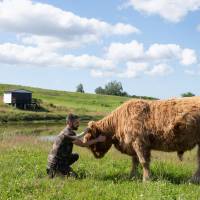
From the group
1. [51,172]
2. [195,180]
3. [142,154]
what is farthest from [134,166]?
[51,172]

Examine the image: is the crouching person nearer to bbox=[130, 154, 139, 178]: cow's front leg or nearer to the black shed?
bbox=[130, 154, 139, 178]: cow's front leg

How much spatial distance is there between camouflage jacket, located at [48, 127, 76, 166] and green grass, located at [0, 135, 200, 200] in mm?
525

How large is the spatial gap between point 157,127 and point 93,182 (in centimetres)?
216

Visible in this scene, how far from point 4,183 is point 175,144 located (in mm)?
4236

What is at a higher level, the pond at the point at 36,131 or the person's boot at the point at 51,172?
the person's boot at the point at 51,172

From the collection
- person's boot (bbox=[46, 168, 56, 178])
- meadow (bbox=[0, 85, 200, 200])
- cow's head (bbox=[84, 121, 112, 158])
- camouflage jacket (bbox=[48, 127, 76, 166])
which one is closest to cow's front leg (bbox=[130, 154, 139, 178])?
meadow (bbox=[0, 85, 200, 200])

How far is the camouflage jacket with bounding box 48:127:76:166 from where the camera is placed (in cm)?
1217

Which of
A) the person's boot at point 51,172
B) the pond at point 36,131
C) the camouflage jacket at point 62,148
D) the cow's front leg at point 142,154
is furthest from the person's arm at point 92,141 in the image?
the pond at point 36,131

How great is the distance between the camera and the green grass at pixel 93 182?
9.44 metres

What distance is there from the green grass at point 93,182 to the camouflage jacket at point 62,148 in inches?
20.7

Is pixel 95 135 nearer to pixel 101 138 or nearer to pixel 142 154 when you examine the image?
pixel 101 138

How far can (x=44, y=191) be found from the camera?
32.2ft

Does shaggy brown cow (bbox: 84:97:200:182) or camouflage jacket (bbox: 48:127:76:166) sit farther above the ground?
shaggy brown cow (bbox: 84:97:200:182)

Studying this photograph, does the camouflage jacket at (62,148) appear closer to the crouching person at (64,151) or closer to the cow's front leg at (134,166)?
the crouching person at (64,151)
